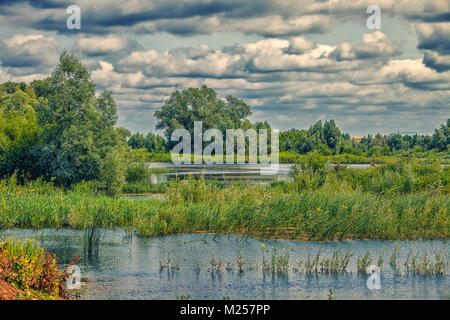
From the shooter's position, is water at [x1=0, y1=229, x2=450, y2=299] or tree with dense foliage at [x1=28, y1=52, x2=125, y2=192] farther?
tree with dense foliage at [x1=28, y1=52, x2=125, y2=192]

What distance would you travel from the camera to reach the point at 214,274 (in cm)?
1391

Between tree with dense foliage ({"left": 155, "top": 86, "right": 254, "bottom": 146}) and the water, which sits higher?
tree with dense foliage ({"left": 155, "top": 86, "right": 254, "bottom": 146})

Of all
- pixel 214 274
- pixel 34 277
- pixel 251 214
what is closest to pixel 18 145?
pixel 251 214

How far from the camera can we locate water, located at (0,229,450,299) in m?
12.2

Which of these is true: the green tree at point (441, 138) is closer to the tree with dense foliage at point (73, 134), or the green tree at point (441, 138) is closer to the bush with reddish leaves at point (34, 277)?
the tree with dense foliage at point (73, 134)

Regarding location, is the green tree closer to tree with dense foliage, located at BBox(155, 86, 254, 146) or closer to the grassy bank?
tree with dense foliage, located at BBox(155, 86, 254, 146)

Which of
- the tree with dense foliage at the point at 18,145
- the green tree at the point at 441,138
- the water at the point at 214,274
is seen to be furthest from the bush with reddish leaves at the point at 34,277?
the green tree at the point at 441,138

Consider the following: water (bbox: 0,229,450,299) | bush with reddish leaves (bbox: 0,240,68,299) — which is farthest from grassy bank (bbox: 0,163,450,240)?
bush with reddish leaves (bbox: 0,240,68,299)

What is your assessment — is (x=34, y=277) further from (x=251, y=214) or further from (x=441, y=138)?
(x=441, y=138)

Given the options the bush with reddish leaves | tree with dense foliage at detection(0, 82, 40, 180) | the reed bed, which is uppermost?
tree with dense foliage at detection(0, 82, 40, 180)

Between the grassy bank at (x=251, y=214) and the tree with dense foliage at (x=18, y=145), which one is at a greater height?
the tree with dense foliage at (x=18, y=145)

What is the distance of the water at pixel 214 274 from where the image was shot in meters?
12.2

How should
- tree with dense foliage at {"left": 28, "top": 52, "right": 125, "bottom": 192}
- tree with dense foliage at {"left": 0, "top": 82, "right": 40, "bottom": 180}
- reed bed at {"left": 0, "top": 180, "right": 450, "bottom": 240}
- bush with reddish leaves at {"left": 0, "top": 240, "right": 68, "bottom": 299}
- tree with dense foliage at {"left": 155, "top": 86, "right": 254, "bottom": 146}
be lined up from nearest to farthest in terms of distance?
bush with reddish leaves at {"left": 0, "top": 240, "right": 68, "bottom": 299} → reed bed at {"left": 0, "top": 180, "right": 450, "bottom": 240} → tree with dense foliage at {"left": 28, "top": 52, "right": 125, "bottom": 192} → tree with dense foliage at {"left": 0, "top": 82, "right": 40, "bottom": 180} → tree with dense foliage at {"left": 155, "top": 86, "right": 254, "bottom": 146}

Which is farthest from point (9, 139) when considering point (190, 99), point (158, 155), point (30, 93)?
point (190, 99)
